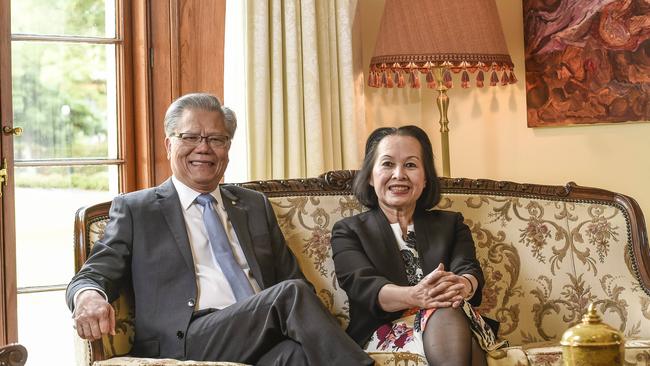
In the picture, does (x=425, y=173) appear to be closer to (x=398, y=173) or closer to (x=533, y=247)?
(x=398, y=173)

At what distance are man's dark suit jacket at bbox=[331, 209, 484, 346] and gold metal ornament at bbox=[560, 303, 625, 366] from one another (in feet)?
3.68

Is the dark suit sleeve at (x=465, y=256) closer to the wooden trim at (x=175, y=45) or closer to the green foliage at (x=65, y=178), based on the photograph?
the wooden trim at (x=175, y=45)

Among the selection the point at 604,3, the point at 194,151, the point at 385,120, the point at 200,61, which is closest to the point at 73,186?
Result: the point at 200,61

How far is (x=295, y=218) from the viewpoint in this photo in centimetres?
333

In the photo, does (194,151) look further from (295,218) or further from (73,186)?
(73,186)

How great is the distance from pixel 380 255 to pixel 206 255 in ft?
1.80

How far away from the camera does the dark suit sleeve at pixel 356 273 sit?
300 centimetres

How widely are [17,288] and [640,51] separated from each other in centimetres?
261

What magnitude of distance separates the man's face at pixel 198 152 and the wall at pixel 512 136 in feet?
5.07

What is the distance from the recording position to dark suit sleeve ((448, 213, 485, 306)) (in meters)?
3.10

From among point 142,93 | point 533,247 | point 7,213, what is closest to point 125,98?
point 142,93

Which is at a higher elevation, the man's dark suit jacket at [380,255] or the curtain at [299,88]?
the curtain at [299,88]

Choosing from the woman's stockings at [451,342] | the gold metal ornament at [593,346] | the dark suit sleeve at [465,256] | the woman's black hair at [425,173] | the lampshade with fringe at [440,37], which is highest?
the lampshade with fringe at [440,37]

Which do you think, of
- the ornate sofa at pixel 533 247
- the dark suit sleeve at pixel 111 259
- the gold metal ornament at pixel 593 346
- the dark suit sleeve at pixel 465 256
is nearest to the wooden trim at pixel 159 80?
the ornate sofa at pixel 533 247
